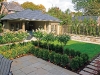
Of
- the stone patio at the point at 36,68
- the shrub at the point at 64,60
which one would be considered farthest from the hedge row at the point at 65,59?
the stone patio at the point at 36,68

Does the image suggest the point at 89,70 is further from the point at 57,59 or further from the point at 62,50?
the point at 62,50

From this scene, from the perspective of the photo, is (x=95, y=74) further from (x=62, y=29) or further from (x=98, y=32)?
(x=62, y=29)

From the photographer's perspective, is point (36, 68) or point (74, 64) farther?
point (36, 68)

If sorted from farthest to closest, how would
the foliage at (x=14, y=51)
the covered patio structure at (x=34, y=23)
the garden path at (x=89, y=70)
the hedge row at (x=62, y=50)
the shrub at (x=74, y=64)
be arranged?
the covered patio structure at (x=34, y=23)
the foliage at (x=14, y=51)
the hedge row at (x=62, y=50)
the shrub at (x=74, y=64)
the garden path at (x=89, y=70)

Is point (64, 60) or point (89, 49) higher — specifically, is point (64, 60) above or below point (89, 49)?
above

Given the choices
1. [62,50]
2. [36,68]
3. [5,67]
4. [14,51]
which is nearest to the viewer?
[5,67]

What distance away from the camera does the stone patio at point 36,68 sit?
686 centimetres

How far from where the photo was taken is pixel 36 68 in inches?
296

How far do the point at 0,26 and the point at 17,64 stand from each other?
58.5 feet

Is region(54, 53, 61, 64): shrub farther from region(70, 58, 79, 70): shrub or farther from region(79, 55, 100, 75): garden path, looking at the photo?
region(79, 55, 100, 75): garden path

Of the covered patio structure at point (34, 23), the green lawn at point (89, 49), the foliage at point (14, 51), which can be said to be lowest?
the green lawn at point (89, 49)

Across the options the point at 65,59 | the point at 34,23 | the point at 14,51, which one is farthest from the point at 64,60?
the point at 34,23

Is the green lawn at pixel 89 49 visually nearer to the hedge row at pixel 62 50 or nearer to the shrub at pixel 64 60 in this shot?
the hedge row at pixel 62 50

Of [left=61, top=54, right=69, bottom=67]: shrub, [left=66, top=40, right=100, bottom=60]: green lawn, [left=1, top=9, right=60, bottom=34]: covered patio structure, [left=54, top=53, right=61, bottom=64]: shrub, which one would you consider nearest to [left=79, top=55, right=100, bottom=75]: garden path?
[left=61, top=54, right=69, bottom=67]: shrub
